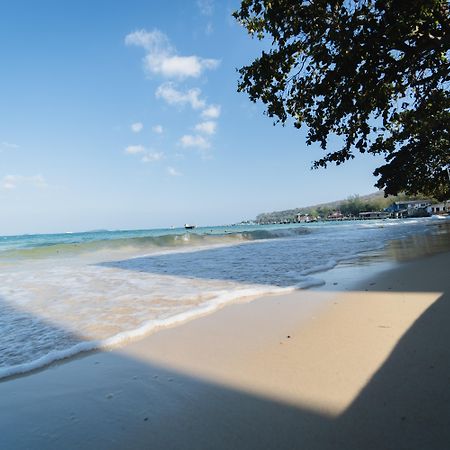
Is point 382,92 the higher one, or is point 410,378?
point 382,92

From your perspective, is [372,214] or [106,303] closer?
[106,303]

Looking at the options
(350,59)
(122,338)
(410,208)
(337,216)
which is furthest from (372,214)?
(122,338)

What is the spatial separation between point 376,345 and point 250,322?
4.92 ft

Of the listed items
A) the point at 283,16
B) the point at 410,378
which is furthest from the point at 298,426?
the point at 283,16

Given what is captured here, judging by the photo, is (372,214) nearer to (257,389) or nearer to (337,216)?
(337,216)

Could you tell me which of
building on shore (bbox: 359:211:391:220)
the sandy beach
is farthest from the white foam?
building on shore (bbox: 359:211:391:220)

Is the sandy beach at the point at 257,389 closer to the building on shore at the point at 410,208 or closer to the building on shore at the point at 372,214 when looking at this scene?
the building on shore at the point at 410,208

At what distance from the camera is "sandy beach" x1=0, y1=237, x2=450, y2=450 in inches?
69.5

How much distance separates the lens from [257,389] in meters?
2.29

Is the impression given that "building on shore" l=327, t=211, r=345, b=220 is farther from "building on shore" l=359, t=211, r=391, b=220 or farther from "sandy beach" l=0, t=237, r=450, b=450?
"sandy beach" l=0, t=237, r=450, b=450

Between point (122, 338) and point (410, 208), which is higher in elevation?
point (410, 208)

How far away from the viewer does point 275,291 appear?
18.5ft

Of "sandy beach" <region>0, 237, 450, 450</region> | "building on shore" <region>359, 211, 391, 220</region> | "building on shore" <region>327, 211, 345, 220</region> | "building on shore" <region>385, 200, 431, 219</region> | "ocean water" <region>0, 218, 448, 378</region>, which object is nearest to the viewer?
"sandy beach" <region>0, 237, 450, 450</region>

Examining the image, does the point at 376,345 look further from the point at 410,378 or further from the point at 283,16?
the point at 283,16
